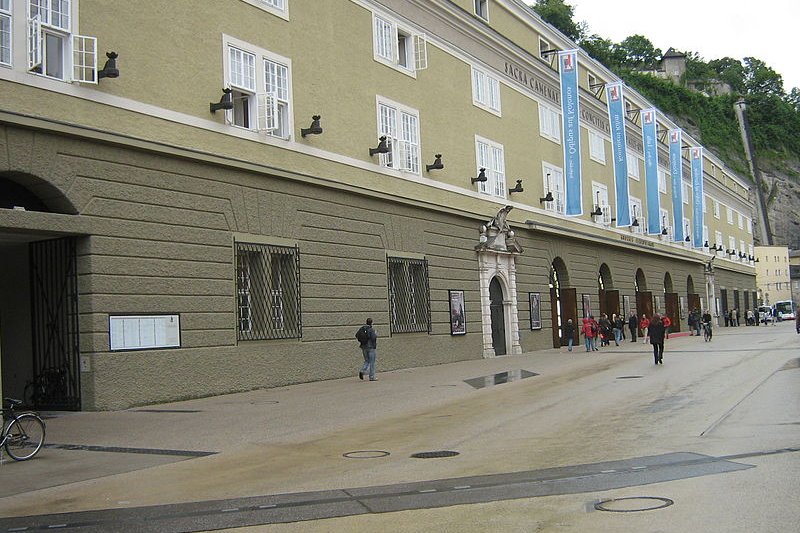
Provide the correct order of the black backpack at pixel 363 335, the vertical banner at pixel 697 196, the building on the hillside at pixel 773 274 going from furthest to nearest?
the building on the hillside at pixel 773 274 < the vertical banner at pixel 697 196 < the black backpack at pixel 363 335

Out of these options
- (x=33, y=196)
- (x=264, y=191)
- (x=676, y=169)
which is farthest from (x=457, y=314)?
(x=676, y=169)

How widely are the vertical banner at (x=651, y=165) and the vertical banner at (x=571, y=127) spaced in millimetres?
10904

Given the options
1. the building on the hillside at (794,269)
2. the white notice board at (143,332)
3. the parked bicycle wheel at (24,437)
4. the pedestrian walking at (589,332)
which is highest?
the building on the hillside at (794,269)

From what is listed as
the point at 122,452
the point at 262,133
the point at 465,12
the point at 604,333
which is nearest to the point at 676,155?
the point at 604,333

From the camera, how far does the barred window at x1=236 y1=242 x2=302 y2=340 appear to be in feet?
70.4

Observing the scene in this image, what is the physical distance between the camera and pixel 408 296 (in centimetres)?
2845

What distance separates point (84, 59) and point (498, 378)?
43.3ft

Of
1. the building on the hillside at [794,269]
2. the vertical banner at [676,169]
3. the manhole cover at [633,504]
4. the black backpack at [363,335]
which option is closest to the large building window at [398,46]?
the black backpack at [363,335]

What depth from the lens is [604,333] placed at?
41.2m

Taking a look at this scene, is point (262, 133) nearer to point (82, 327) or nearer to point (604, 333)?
point (82, 327)

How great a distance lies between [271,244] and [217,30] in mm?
5465

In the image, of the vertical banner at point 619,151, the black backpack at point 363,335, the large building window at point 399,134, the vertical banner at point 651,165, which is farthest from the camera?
the vertical banner at point 651,165

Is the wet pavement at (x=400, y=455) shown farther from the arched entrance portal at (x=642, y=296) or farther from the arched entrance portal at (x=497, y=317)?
the arched entrance portal at (x=642, y=296)

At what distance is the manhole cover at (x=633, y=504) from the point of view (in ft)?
24.4
